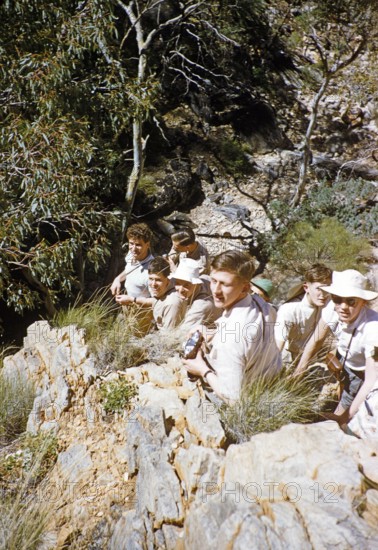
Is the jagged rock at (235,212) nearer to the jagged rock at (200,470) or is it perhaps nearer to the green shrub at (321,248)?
the green shrub at (321,248)

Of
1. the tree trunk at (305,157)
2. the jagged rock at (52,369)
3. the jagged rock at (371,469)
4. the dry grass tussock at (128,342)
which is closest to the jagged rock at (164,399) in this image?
the dry grass tussock at (128,342)

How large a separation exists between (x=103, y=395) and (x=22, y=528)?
1.38 metres

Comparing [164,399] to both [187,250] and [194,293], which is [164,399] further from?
[187,250]

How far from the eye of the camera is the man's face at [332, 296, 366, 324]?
337 centimetres

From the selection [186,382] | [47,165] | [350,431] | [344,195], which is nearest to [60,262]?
[47,165]

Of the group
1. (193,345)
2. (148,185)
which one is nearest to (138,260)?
(193,345)

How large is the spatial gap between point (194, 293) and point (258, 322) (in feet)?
4.47

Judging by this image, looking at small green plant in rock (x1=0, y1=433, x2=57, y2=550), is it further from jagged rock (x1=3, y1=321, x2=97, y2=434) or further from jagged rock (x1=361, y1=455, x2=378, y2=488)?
jagged rock (x1=361, y1=455, x2=378, y2=488)

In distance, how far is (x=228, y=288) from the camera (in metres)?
3.11

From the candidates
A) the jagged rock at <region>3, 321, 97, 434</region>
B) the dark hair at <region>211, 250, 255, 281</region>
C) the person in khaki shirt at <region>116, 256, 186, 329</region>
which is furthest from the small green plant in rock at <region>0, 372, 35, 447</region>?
the dark hair at <region>211, 250, 255, 281</region>

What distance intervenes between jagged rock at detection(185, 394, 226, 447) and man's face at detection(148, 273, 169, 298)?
1267 millimetres

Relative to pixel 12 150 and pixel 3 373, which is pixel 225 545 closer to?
pixel 3 373

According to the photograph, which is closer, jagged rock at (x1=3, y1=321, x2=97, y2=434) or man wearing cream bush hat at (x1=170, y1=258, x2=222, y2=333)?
man wearing cream bush hat at (x1=170, y1=258, x2=222, y2=333)

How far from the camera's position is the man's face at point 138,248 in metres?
5.10
